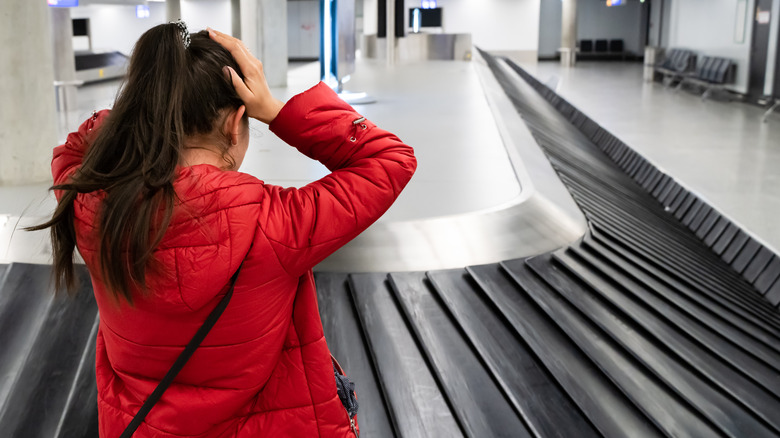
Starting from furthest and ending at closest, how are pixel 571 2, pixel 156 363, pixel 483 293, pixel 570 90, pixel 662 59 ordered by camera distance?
pixel 571 2, pixel 662 59, pixel 570 90, pixel 483 293, pixel 156 363

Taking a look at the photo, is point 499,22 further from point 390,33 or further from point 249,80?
point 249,80

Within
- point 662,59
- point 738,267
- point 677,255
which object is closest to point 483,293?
point 677,255

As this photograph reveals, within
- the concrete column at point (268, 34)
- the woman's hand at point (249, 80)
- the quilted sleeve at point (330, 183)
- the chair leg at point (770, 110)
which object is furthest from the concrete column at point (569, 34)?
the woman's hand at point (249, 80)

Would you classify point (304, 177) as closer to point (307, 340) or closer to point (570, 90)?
point (307, 340)

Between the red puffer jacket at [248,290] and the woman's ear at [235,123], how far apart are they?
0.07 m

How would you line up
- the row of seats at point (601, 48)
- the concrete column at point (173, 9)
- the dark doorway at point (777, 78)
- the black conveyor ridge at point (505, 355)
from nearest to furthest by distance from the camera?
the black conveyor ridge at point (505, 355), the concrete column at point (173, 9), the dark doorway at point (777, 78), the row of seats at point (601, 48)

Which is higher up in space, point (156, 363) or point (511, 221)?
point (156, 363)

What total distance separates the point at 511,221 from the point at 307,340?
6.86 feet

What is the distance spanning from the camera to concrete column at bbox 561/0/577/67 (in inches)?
1251

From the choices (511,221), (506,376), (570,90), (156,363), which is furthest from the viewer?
(570,90)

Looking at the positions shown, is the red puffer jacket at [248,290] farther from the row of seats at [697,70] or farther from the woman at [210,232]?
the row of seats at [697,70]

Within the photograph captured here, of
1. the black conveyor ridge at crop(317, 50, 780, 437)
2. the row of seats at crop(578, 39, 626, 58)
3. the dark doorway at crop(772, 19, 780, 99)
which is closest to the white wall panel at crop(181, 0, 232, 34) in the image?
the row of seats at crop(578, 39, 626, 58)

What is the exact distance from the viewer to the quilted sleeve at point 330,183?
1.12m

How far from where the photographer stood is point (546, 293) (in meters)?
2.85
